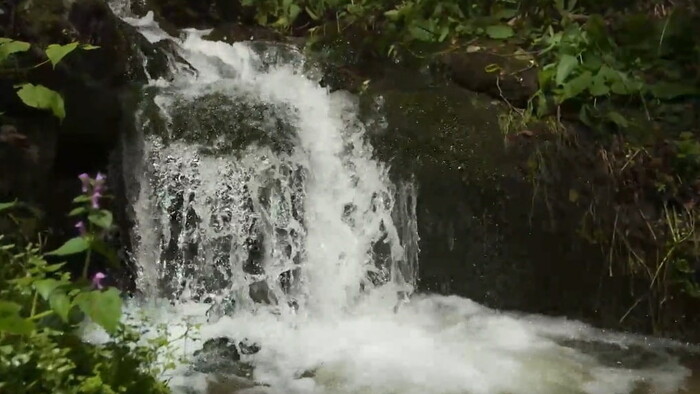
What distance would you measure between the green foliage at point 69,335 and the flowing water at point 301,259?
1.05m

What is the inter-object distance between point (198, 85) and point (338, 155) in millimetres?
1101

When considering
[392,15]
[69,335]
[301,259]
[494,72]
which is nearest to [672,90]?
[494,72]

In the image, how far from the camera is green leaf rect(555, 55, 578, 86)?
327cm

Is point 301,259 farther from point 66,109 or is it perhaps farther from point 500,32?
point 500,32

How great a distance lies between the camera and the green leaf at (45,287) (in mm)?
1517

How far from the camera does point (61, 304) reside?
1.50m

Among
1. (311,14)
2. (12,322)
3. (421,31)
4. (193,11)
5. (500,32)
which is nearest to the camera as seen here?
(12,322)

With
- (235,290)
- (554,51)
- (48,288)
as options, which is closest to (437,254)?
(235,290)

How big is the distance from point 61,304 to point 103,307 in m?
0.13

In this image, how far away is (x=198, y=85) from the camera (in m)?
3.93

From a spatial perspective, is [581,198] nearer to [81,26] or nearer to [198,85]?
[198,85]

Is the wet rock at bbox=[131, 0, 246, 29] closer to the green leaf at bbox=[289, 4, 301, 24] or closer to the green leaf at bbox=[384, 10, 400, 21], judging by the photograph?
the green leaf at bbox=[289, 4, 301, 24]

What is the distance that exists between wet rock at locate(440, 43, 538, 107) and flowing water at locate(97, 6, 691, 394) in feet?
2.36

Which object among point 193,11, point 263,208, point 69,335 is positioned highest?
point 193,11
